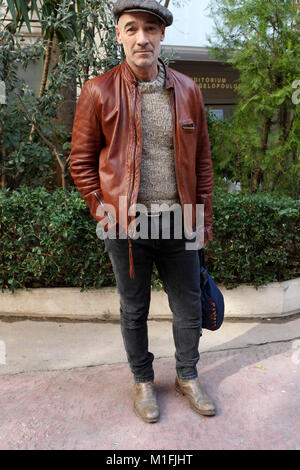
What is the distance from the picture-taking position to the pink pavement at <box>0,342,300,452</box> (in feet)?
7.93

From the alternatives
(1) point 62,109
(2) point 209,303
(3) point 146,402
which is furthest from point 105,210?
(1) point 62,109

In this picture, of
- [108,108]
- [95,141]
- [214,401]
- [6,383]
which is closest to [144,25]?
[108,108]

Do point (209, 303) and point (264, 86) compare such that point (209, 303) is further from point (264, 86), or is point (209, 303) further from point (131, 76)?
point (264, 86)

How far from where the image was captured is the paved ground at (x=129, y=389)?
2445mm

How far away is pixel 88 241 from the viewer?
12.9ft

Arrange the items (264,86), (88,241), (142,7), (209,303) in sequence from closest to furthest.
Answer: (142,7), (209,303), (88,241), (264,86)

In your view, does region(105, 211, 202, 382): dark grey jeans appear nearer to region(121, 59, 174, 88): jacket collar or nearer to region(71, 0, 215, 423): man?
region(71, 0, 215, 423): man

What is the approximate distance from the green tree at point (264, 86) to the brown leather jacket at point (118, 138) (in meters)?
2.77

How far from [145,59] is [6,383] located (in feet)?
7.51

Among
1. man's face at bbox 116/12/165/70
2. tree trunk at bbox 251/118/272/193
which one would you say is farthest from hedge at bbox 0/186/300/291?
man's face at bbox 116/12/165/70

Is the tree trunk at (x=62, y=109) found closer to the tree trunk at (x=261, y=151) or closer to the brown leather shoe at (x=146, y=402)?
the tree trunk at (x=261, y=151)

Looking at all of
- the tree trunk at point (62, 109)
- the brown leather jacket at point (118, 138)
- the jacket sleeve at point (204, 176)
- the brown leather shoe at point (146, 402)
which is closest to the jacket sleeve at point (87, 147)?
the brown leather jacket at point (118, 138)

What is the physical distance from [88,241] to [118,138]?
1.70 metres
